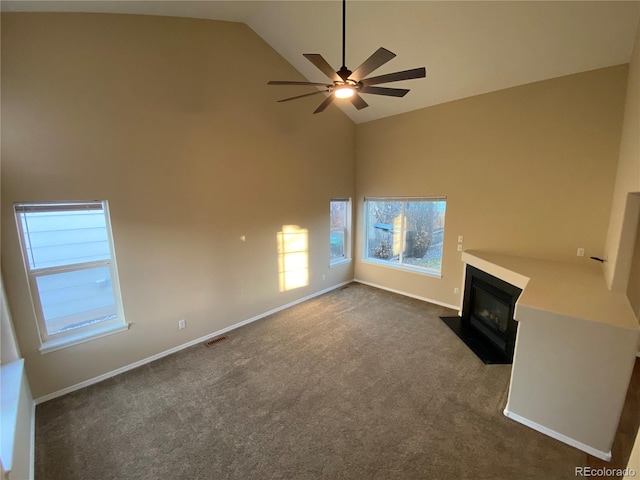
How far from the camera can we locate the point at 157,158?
307 centimetres

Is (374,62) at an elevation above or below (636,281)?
above

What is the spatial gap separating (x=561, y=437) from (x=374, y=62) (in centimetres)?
338

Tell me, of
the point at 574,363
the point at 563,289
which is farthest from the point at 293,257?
the point at 574,363

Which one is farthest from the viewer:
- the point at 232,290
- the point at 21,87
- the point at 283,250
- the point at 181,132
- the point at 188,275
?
the point at 283,250

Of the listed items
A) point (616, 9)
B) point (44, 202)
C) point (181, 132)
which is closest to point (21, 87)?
point (44, 202)

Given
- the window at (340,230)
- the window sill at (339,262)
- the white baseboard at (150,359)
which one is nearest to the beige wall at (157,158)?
the white baseboard at (150,359)

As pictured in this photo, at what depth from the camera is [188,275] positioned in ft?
11.4

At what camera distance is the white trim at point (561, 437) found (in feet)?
6.72

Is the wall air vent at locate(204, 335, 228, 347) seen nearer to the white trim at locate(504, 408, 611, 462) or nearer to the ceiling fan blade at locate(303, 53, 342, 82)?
the white trim at locate(504, 408, 611, 462)

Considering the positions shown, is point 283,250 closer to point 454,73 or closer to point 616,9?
point 454,73

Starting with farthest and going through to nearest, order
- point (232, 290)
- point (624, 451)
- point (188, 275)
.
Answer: point (232, 290), point (188, 275), point (624, 451)

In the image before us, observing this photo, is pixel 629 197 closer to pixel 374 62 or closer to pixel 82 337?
pixel 374 62

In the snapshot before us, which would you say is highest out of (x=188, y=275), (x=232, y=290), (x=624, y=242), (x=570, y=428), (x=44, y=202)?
(x=44, y=202)

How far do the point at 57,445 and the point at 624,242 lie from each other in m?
5.27
